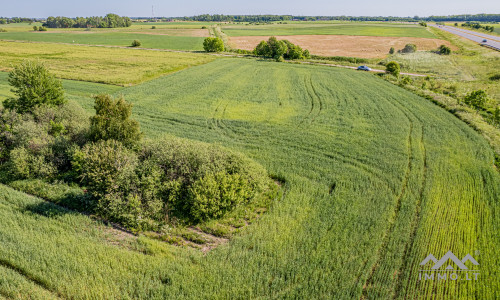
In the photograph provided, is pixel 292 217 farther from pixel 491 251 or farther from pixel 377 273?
pixel 491 251

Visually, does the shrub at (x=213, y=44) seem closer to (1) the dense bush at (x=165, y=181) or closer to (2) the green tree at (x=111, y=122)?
(2) the green tree at (x=111, y=122)

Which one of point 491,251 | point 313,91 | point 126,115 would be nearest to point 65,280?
point 126,115

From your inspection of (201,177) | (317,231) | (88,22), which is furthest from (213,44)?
(88,22)

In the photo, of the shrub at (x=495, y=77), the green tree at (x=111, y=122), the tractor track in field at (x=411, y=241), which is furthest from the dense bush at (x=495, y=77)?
the green tree at (x=111, y=122)

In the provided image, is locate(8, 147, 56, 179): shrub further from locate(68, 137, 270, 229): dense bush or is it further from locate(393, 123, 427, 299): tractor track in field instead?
locate(393, 123, 427, 299): tractor track in field

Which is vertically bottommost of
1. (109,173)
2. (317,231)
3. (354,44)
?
(317,231)

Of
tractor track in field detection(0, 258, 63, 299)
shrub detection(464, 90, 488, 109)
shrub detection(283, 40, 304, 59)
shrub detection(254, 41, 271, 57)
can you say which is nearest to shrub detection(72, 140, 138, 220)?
tractor track in field detection(0, 258, 63, 299)

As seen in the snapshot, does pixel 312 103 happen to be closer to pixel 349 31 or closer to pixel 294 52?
pixel 294 52
